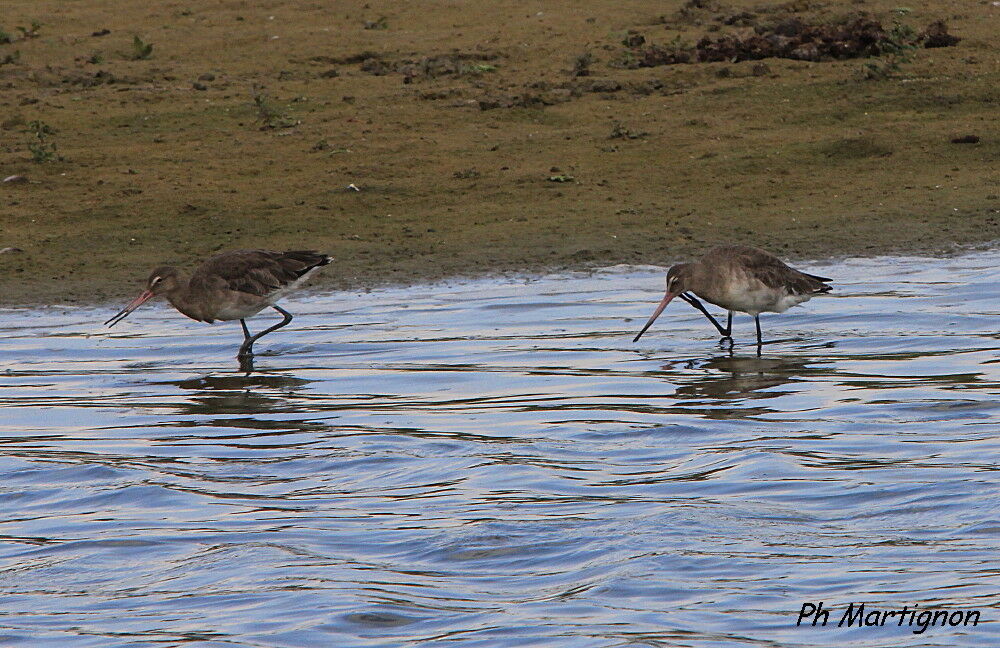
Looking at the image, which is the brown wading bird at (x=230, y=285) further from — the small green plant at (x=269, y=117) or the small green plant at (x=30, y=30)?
the small green plant at (x=30, y=30)

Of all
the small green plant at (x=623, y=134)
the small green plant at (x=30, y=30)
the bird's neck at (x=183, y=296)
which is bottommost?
the bird's neck at (x=183, y=296)

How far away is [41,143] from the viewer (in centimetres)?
1567

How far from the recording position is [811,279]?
38.9ft

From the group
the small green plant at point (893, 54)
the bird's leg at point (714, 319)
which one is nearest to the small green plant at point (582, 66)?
the small green plant at point (893, 54)

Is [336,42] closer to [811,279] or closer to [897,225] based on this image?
[897,225]

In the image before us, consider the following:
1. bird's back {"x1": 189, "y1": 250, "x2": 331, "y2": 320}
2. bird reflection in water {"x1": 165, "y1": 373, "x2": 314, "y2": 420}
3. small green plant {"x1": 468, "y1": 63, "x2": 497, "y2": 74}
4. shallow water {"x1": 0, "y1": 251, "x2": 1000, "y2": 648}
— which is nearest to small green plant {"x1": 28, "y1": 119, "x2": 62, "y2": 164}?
shallow water {"x1": 0, "y1": 251, "x2": 1000, "y2": 648}

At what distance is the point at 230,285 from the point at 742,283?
3.48m

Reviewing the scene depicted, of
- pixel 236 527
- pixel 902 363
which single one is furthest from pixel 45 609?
pixel 902 363

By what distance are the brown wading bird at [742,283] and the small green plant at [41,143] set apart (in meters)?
6.41

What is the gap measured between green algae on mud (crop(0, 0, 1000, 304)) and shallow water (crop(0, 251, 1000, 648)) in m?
1.32

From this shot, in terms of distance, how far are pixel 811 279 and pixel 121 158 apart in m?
6.96

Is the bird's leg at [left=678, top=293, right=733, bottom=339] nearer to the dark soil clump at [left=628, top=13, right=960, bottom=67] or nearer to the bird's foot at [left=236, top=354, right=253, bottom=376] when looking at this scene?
the bird's foot at [left=236, top=354, right=253, bottom=376]

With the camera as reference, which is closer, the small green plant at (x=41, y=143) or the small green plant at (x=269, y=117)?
the small green plant at (x=41, y=143)

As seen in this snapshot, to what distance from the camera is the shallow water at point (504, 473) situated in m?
6.10
